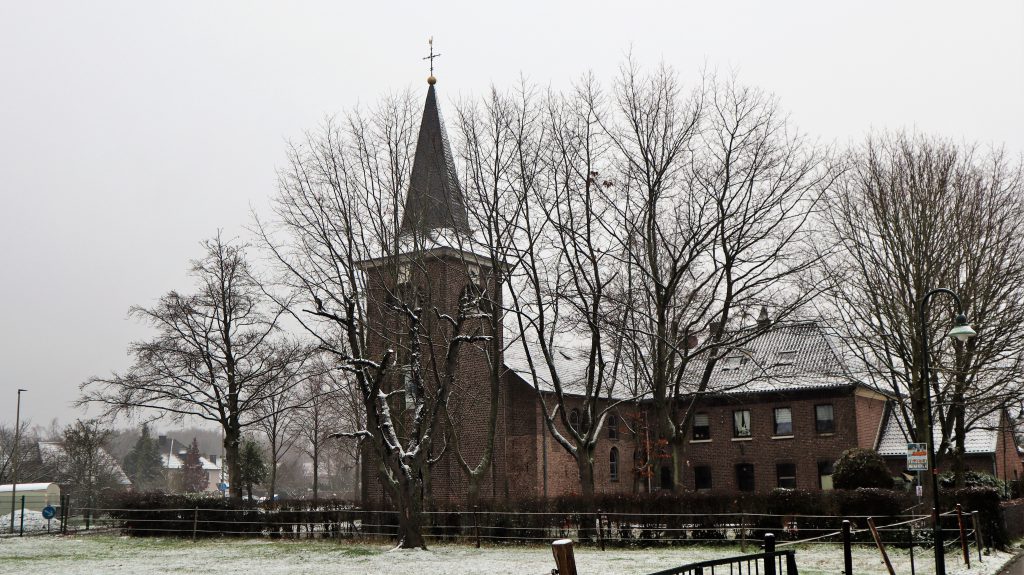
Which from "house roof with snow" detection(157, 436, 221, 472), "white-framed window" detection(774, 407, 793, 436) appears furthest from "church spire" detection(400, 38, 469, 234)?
"house roof with snow" detection(157, 436, 221, 472)

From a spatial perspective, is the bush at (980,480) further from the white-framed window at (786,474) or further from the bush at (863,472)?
the white-framed window at (786,474)

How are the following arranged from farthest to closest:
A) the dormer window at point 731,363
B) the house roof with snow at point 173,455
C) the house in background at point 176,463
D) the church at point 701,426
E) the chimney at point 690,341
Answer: the house roof with snow at point 173,455
the house in background at point 176,463
the dormer window at point 731,363
the church at point 701,426
the chimney at point 690,341

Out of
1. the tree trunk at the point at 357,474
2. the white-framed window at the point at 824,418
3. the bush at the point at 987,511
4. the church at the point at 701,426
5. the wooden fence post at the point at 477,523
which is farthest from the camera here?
the tree trunk at the point at 357,474

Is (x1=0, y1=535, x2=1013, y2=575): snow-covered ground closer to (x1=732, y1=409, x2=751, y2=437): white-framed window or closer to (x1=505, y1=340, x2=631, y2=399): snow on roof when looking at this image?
(x1=505, y1=340, x2=631, y2=399): snow on roof

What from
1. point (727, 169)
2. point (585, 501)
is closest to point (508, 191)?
point (727, 169)

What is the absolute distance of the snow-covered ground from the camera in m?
19.5

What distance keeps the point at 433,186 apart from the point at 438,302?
4681mm

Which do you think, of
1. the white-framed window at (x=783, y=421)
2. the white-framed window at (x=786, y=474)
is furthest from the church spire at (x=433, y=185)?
the white-framed window at (x=786, y=474)

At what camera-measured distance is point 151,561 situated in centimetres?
2309

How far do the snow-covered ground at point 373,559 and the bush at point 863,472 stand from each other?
10068 mm

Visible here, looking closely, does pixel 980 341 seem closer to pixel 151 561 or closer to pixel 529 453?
pixel 529 453

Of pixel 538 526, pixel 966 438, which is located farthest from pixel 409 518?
pixel 966 438

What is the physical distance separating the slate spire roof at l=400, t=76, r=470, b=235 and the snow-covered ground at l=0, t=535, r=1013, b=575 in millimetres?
10074

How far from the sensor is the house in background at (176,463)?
106650 mm
